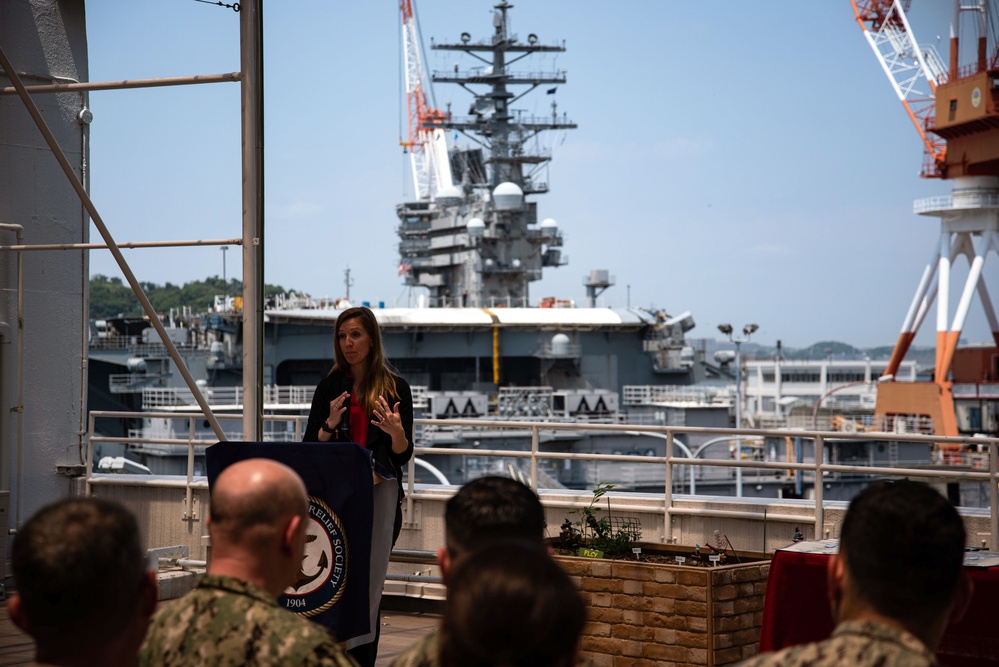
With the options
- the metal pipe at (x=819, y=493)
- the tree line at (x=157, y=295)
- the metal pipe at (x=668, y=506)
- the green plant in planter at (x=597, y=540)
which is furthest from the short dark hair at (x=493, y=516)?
the tree line at (x=157, y=295)

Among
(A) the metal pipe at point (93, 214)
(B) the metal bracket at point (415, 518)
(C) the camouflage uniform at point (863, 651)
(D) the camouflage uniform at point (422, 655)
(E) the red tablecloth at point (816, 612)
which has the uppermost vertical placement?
(A) the metal pipe at point (93, 214)

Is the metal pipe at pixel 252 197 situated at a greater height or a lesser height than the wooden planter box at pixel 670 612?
greater

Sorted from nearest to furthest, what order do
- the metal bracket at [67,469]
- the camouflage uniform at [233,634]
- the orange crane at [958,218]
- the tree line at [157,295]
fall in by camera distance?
1. the camouflage uniform at [233,634]
2. the metal bracket at [67,469]
3. the orange crane at [958,218]
4. the tree line at [157,295]

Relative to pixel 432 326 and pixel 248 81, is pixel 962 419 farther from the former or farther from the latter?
pixel 248 81

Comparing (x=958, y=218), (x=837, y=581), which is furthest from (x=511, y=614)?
(x=958, y=218)

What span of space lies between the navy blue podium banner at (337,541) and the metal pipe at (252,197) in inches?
30.5

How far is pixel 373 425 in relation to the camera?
389 centimetres

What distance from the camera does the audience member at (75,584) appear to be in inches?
63.2

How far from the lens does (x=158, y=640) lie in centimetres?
186

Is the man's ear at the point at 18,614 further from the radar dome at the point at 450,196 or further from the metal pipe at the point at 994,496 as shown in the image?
the radar dome at the point at 450,196

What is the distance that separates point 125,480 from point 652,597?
4.69m

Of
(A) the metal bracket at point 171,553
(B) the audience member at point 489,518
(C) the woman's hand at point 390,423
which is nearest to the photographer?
(B) the audience member at point 489,518

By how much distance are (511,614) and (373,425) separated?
8.45ft

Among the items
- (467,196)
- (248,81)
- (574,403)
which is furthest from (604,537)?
(467,196)
